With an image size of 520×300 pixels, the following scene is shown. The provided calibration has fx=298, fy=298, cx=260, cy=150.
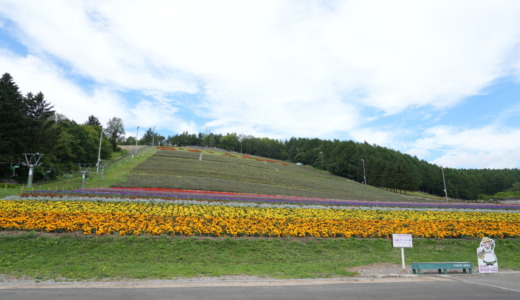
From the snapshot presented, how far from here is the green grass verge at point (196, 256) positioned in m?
11.0

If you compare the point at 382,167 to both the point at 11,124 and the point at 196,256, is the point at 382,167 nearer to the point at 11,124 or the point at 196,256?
the point at 196,256

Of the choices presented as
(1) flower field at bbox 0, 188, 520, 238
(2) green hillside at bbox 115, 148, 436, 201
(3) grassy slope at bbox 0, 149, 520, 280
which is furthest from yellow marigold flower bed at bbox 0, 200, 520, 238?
(2) green hillside at bbox 115, 148, 436, 201

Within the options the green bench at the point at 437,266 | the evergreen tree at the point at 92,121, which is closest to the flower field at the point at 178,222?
the green bench at the point at 437,266

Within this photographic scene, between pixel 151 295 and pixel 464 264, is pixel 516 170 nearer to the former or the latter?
pixel 464 264

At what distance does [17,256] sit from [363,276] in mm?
13844

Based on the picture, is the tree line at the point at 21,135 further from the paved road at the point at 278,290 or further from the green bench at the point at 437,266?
the green bench at the point at 437,266

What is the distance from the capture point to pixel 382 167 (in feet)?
273

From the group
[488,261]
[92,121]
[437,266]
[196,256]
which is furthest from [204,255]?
[92,121]

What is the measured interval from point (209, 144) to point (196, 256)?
505ft

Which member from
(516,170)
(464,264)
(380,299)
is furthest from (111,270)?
(516,170)

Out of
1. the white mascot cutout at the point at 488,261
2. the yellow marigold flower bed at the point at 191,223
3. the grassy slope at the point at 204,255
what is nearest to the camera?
the grassy slope at the point at 204,255

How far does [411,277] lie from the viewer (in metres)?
11.7

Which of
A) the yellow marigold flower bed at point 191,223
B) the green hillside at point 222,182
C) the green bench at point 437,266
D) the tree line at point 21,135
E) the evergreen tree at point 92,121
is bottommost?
the green bench at point 437,266

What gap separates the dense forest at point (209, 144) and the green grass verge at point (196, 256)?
22.2 m
